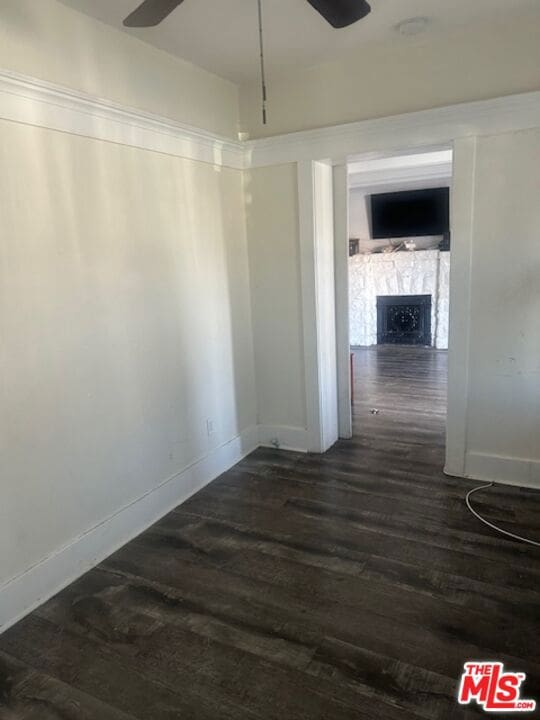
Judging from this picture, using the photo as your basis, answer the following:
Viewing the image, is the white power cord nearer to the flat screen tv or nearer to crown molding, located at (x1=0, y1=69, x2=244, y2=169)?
crown molding, located at (x1=0, y1=69, x2=244, y2=169)

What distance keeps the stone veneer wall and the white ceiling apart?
485 centimetres

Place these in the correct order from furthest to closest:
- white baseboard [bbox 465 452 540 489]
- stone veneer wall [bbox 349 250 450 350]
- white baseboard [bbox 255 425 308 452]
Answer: stone veneer wall [bbox 349 250 450 350], white baseboard [bbox 255 425 308 452], white baseboard [bbox 465 452 540 489]

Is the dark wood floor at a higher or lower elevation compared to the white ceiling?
lower

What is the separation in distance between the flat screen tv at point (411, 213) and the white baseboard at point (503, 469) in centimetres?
497

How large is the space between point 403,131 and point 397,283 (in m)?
4.87

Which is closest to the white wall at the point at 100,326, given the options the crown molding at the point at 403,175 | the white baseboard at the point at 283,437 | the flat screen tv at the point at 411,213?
the white baseboard at the point at 283,437

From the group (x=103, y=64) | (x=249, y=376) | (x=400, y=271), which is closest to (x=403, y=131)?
(x=103, y=64)

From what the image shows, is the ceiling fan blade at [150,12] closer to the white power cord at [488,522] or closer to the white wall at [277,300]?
the white wall at [277,300]

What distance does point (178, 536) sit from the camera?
111 inches

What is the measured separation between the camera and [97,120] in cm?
250

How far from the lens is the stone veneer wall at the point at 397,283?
7613mm

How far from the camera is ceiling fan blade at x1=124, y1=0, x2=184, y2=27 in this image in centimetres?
182

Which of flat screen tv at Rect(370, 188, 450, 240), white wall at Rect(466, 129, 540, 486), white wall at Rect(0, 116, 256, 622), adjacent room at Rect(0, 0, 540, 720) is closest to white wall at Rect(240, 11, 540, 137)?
adjacent room at Rect(0, 0, 540, 720)

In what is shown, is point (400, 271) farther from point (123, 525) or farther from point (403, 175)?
point (123, 525)
